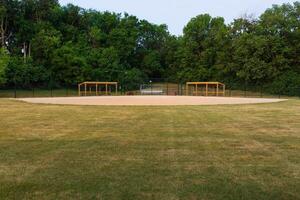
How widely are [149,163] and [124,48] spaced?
68386mm

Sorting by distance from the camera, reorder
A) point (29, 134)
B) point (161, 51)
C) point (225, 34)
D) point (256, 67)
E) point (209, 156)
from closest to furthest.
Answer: point (209, 156)
point (29, 134)
point (256, 67)
point (225, 34)
point (161, 51)

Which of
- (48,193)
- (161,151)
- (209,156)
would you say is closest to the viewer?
(48,193)

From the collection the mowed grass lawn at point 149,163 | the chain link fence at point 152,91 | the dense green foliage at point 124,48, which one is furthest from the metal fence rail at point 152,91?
the mowed grass lawn at point 149,163

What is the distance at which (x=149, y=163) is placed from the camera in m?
7.77

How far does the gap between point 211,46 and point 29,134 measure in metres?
62.6

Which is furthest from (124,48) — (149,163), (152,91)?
(149,163)

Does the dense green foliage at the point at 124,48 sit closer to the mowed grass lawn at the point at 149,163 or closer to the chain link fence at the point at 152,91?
the chain link fence at the point at 152,91

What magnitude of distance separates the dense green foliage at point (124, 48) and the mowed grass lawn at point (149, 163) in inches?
1525

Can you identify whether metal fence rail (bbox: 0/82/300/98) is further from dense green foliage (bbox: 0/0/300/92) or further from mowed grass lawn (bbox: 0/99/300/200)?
mowed grass lawn (bbox: 0/99/300/200)

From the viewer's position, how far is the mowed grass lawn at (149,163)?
232 inches

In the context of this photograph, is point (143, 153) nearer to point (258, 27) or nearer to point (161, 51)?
point (258, 27)

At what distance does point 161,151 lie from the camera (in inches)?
359

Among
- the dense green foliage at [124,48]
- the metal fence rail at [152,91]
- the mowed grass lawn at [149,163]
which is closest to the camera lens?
the mowed grass lawn at [149,163]

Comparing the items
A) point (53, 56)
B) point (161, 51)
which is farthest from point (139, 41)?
point (53, 56)
